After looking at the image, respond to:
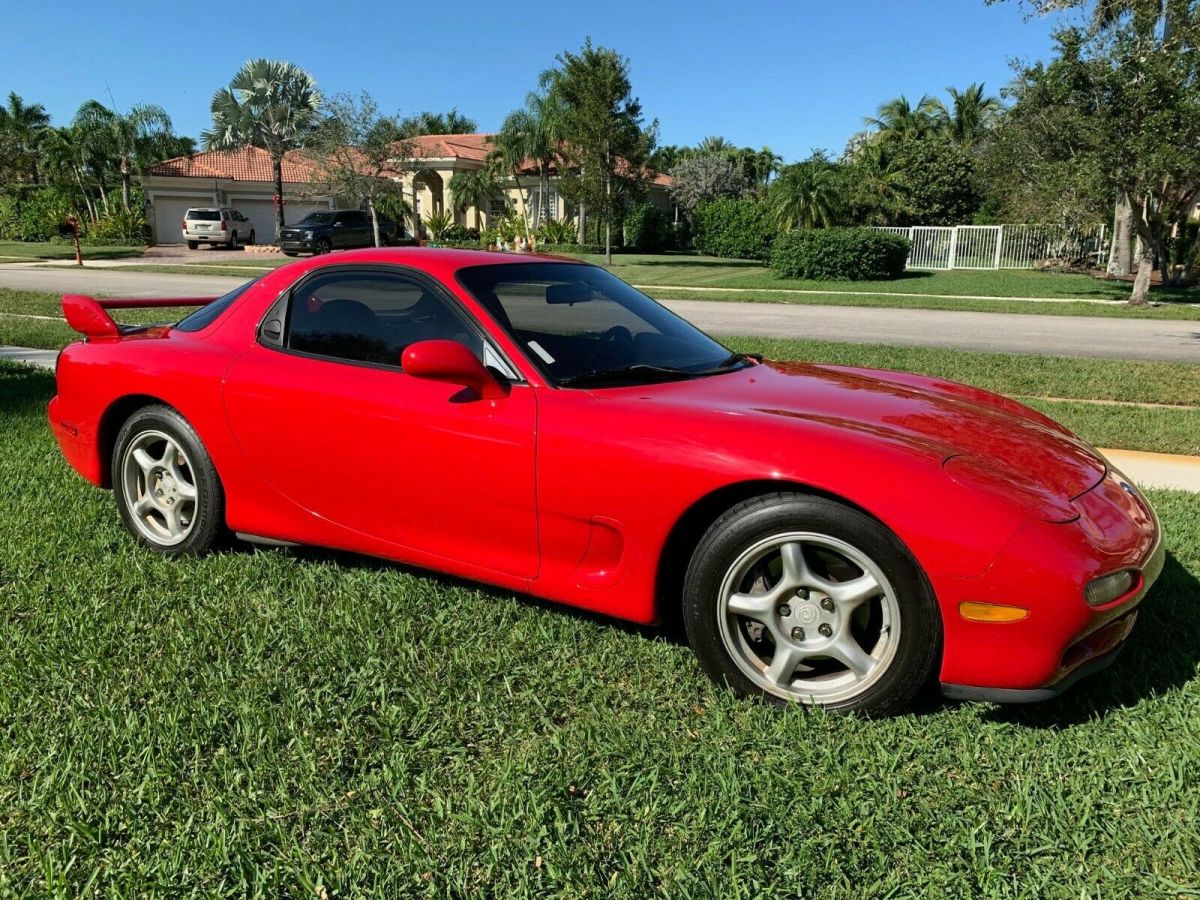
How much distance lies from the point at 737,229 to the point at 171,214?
3004 centimetres

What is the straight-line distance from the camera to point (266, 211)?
50594 mm

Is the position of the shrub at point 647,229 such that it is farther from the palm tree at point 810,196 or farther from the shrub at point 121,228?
the shrub at point 121,228

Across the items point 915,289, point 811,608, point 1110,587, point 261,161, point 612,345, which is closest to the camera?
point 1110,587

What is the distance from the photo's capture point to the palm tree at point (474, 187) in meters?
44.8

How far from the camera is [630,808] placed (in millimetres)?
2350

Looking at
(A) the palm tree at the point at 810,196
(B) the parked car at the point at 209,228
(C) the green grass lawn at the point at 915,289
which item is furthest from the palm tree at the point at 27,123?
(A) the palm tree at the point at 810,196

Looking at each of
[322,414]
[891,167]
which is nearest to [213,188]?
[891,167]

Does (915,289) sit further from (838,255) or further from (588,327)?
(588,327)

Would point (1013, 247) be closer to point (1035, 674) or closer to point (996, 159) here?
point (996, 159)

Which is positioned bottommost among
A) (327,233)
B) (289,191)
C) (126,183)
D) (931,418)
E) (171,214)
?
(931,418)

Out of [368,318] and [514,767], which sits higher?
[368,318]

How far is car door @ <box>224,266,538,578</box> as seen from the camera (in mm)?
3094

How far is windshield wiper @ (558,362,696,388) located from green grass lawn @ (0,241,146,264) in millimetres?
34446

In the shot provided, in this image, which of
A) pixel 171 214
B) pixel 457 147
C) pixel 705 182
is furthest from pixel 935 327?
pixel 171 214
